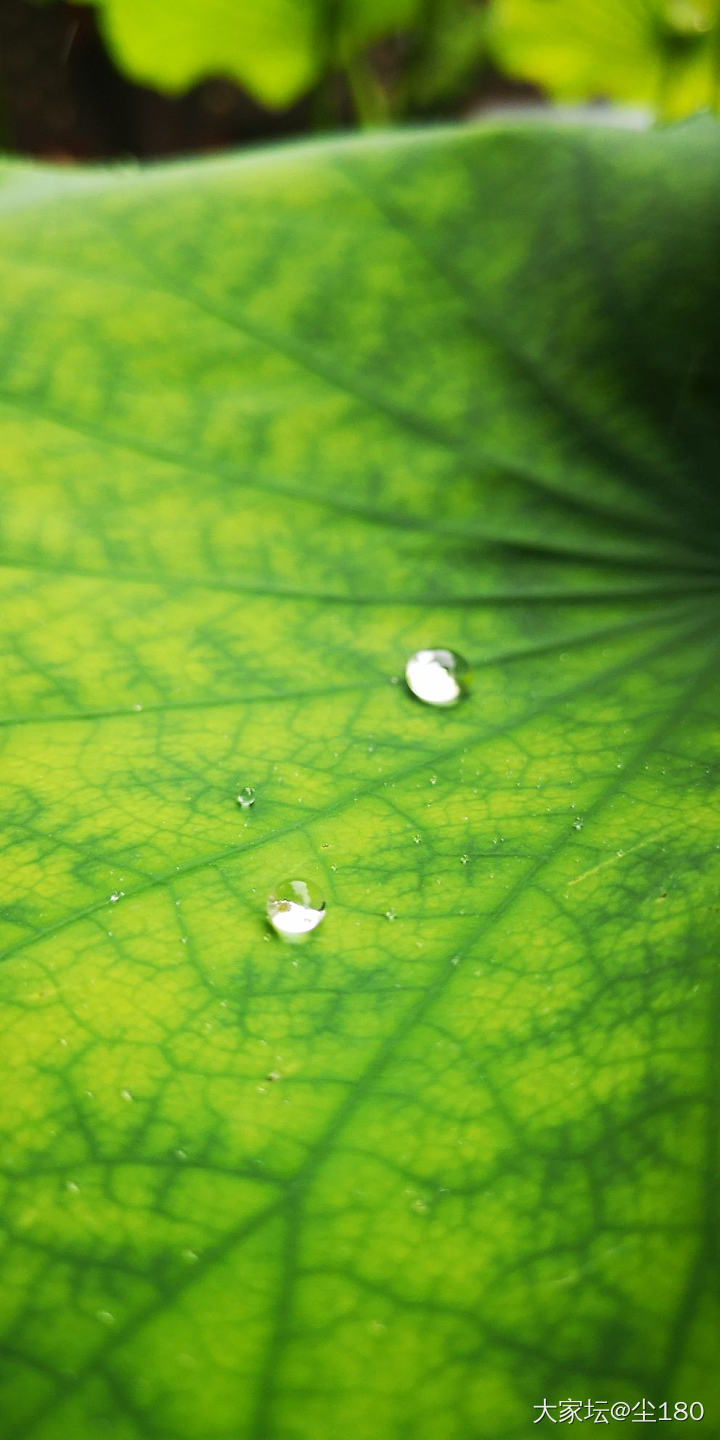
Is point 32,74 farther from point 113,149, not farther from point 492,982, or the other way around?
point 492,982

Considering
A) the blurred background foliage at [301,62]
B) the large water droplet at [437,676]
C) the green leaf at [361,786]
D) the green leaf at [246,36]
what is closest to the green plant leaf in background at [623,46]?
the blurred background foliage at [301,62]

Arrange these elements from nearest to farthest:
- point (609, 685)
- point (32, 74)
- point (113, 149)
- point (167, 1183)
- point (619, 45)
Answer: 1. point (167, 1183)
2. point (609, 685)
3. point (619, 45)
4. point (32, 74)
5. point (113, 149)

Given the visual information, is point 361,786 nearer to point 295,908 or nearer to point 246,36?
point 295,908

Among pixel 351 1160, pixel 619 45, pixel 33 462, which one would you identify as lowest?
pixel 351 1160

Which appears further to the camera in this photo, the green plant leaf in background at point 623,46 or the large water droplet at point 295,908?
the green plant leaf in background at point 623,46

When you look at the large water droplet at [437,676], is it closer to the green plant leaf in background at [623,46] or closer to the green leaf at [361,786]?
the green leaf at [361,786]

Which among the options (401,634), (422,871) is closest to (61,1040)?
(422,871)

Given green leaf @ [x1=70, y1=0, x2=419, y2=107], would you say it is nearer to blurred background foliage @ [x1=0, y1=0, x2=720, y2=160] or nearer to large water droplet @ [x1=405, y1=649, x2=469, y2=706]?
blurred background foliage @ [x1=0, y1=0, x2=720, y2=160]
